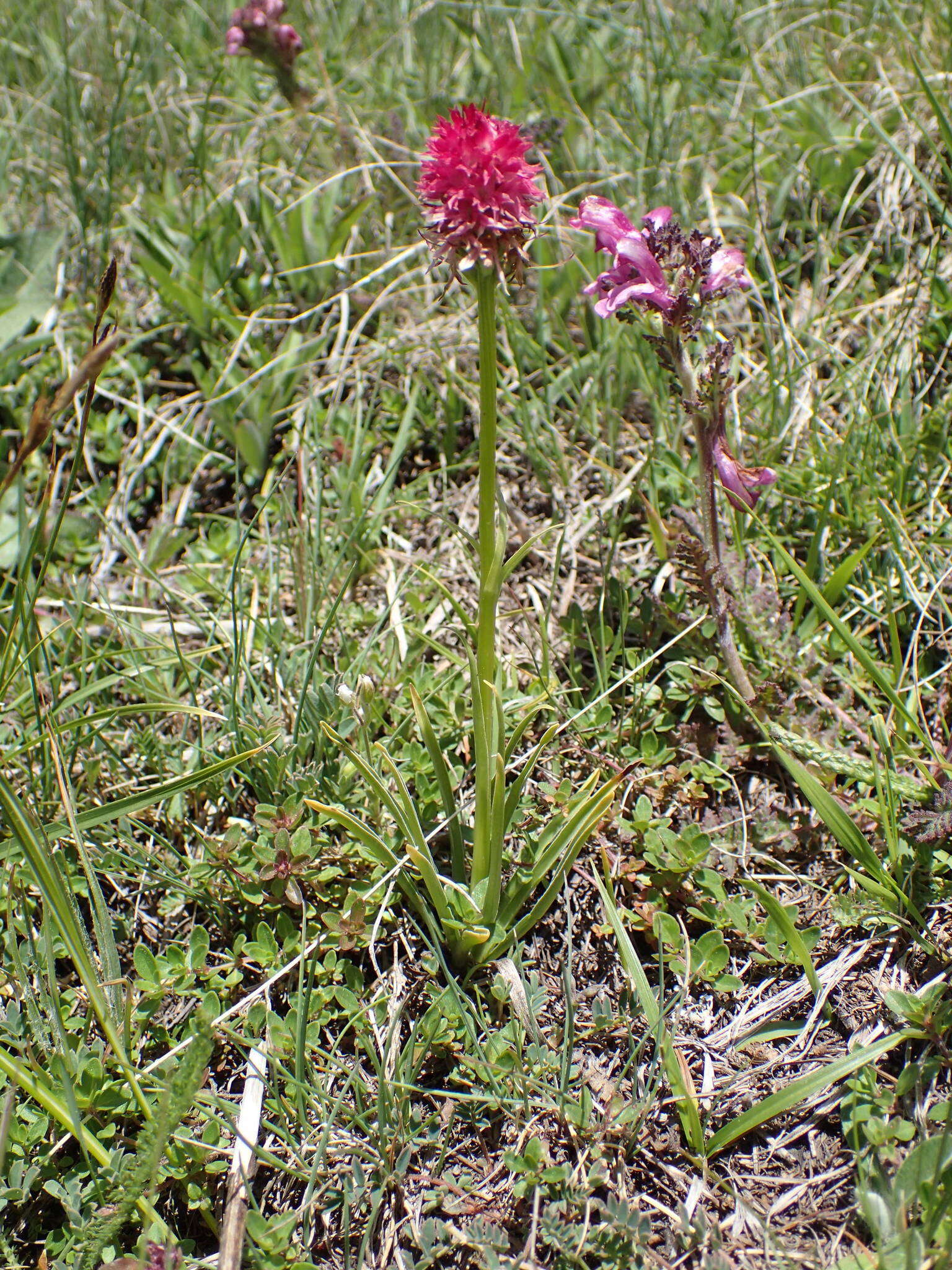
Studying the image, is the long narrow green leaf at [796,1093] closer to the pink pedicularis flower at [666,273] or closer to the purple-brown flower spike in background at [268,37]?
the pink pedicularis flower at [666,273]

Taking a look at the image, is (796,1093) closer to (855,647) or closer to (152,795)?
(855,647)

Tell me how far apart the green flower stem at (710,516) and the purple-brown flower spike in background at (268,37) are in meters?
2.49

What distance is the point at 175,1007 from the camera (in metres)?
1.79

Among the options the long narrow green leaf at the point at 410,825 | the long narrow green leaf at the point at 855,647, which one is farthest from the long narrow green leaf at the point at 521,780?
the long narrow green leaf at the point at 855,647

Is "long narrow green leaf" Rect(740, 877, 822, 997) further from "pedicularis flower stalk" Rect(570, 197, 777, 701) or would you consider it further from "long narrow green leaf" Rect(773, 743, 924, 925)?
"pedicularis flower stalk" Rect(570, 197, 777, 701)

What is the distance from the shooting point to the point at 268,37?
11.2ft

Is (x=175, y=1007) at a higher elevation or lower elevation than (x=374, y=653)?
lower

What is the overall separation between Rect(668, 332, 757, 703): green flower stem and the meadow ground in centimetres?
5

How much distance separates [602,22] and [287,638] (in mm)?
2996

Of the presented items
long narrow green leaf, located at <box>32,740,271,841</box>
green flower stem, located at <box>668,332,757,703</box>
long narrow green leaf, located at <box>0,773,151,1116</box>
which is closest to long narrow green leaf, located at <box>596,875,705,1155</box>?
green flower stem, located at <box>668,332,757,703</box>

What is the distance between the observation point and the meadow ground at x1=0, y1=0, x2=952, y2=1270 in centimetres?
153

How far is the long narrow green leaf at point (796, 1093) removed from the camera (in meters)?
1.52

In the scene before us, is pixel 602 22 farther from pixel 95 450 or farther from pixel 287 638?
pixel 287 638

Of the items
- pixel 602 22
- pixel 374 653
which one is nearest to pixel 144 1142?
pixel 374 653
